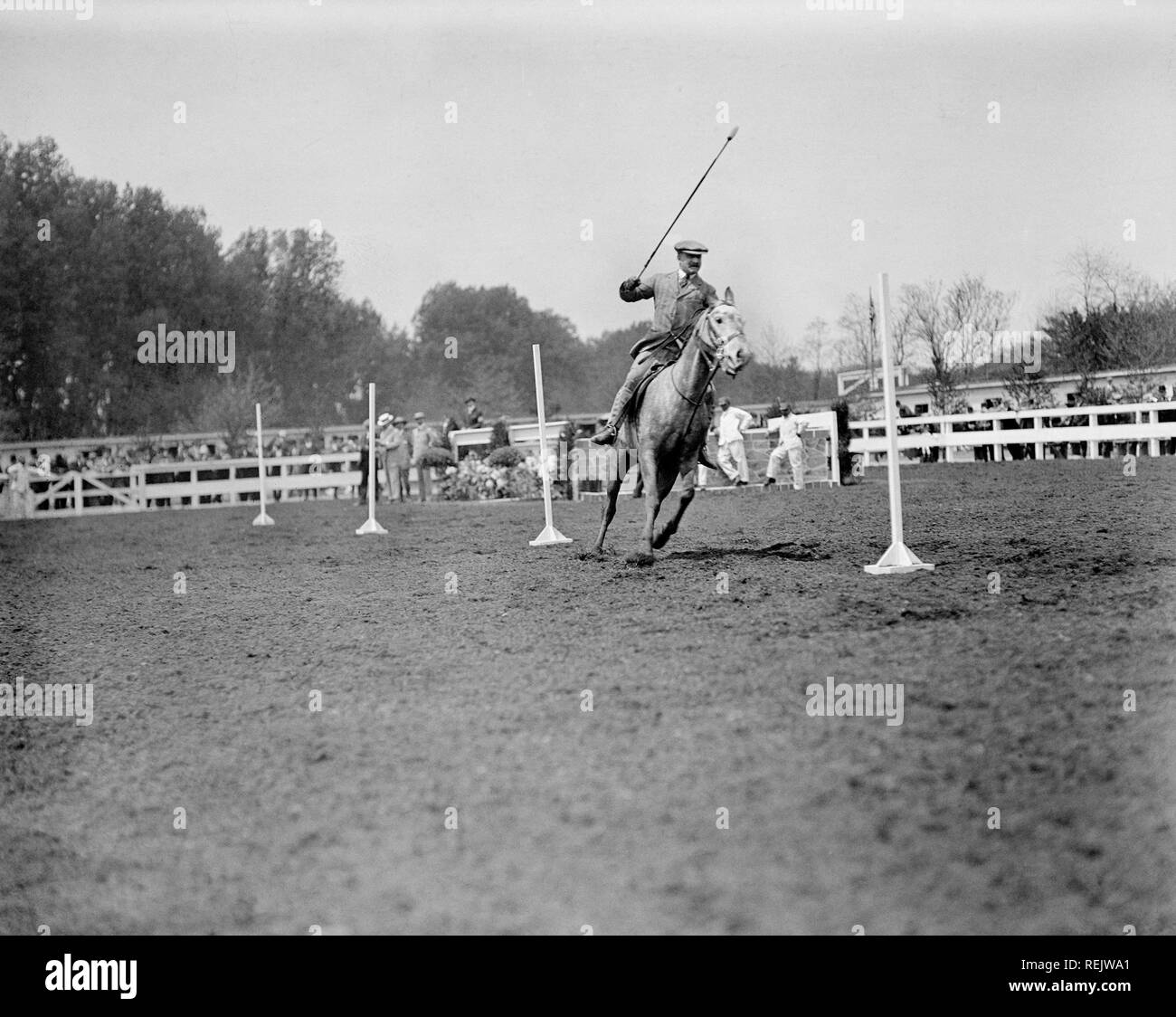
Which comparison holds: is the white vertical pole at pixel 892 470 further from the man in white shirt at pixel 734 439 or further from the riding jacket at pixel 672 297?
the man in white shirt at pixel 734 439

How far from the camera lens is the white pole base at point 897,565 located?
33.7 feet

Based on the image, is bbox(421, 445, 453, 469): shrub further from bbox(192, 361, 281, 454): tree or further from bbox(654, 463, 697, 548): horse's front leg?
bbox(654, 463, 697, 548): horse's front leg

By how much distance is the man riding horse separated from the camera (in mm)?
11492

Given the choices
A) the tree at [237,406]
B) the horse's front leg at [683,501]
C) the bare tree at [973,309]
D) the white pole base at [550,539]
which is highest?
the bare tree at [973,309]

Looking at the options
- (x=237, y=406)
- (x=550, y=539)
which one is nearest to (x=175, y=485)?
(x=237, y=406)

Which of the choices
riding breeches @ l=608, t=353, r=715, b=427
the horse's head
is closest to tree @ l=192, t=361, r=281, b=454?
riding breeches @ l=608, t=353, r=715, b=427

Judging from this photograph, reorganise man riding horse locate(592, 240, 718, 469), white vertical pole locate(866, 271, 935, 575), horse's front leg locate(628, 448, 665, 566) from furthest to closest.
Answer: horse's front leg locate(628, 448, 665, 566) → man riding horse locate(592, 240, 718, 469) → white vertical pole locate(866, 271, 935, 575)

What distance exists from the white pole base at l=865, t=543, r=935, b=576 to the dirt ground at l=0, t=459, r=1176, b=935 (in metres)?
0.25

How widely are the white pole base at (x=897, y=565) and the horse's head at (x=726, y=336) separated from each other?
2.04 meters

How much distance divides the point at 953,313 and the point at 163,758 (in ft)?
106

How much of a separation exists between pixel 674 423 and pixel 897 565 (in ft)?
8.31

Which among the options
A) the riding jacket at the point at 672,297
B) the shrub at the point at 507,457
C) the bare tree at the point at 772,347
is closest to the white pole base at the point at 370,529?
the riding jacket at the point at 672,297

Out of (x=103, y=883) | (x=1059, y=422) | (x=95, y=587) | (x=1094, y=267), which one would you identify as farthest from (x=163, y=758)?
(x=1059, y=422)

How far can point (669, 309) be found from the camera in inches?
465
